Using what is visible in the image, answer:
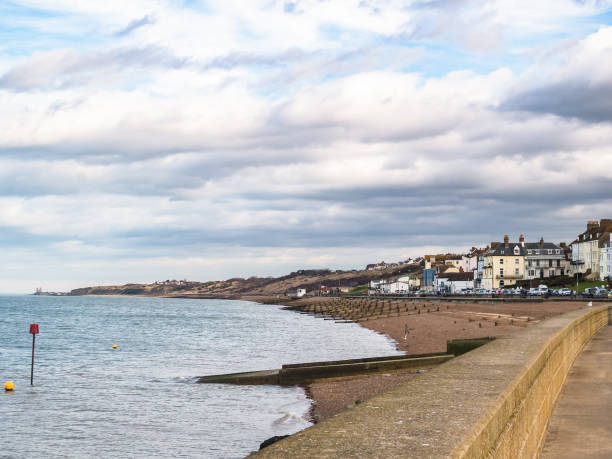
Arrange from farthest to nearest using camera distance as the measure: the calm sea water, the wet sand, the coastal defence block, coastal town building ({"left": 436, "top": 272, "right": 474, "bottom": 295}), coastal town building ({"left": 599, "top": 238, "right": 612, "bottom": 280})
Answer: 1. coastal town building ({"left": 436, "top": 272, "right": 474, "bottom": 295})
2. coastal town building ({"left": 599, "top": 238, "right": 612, "bottom": 280})
3. the wet sand
4. the calm sea water
5. the coastal defence block

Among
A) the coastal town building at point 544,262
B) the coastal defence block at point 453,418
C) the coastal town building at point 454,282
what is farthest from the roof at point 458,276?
the coastal defence block at point 453,418

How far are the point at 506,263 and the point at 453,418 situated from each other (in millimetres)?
137983

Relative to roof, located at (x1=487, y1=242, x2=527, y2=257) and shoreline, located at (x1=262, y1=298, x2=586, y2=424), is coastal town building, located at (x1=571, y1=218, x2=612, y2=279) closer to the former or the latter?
roof, located at (x1=487, y1=242, x2=527, y2=257)

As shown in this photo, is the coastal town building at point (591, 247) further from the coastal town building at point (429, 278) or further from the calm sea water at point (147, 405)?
the calm sea water at point (147, 405)

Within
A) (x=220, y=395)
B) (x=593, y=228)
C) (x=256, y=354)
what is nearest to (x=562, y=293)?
(x=593, y=228)

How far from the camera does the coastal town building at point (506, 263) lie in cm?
13488

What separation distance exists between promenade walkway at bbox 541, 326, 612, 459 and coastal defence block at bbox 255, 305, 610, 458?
28 centimetres

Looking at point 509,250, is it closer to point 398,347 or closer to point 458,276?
point 458,276

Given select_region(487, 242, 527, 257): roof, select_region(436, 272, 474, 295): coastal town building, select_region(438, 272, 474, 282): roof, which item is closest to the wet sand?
select_region(487, 242, 527, 257): roof

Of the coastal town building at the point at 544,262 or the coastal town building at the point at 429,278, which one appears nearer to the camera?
the coastal town building at the point at 544,262

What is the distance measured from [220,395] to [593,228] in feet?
376

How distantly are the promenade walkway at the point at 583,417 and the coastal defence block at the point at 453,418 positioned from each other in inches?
11.2

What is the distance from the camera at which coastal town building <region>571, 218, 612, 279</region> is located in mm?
116000

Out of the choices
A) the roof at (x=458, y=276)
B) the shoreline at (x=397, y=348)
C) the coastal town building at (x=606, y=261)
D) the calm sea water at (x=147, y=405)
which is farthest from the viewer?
the roof at (x=458, y=276)
